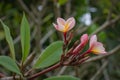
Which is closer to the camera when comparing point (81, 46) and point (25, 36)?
point (81, 46)

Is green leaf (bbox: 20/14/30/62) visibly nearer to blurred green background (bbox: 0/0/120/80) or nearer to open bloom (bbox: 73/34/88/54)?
open bloom (bbox: 73/34/88/54)

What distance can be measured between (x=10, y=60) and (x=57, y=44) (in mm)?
140

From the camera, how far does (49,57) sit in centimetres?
80

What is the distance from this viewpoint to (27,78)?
2.41ft

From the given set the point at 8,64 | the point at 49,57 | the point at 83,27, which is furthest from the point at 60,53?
the point at 83,27

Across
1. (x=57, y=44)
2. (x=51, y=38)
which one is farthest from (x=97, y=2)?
(x=57, y=44)

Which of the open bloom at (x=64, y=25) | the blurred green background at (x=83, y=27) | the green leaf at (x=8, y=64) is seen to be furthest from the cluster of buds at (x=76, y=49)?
the blurred green background at (x=83, y=27)

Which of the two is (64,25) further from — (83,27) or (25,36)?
(83,27)

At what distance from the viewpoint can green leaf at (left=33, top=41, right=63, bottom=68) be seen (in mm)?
786

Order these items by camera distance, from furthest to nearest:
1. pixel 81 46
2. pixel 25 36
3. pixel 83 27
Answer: pixel 83 27, pixel 25 36, pixel 81 46

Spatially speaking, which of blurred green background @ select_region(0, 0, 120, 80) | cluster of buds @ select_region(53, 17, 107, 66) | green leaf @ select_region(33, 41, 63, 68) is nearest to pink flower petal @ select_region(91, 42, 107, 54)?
cluster of buds @ select_region(53, 17, 107, 66)

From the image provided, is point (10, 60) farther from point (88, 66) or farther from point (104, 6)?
point (104, 6)

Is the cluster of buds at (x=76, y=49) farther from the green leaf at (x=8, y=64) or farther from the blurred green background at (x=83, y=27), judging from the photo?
the blurred green background at (x=83, y=27)

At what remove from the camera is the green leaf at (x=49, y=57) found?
786 millimetres
